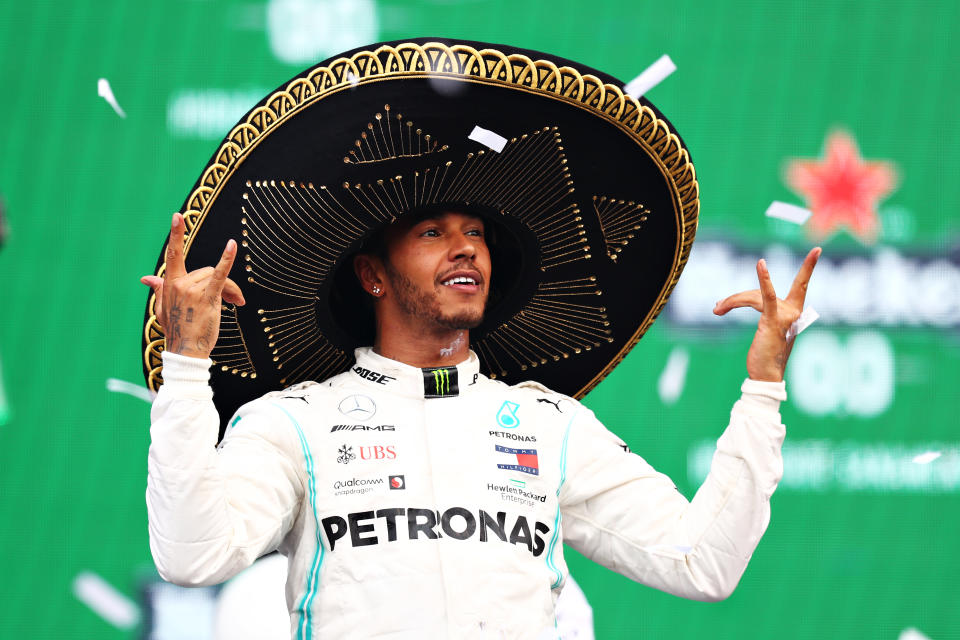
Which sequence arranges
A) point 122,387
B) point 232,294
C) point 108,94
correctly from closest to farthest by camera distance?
1. point 232,294
2. point 122,387
3. point 108,94

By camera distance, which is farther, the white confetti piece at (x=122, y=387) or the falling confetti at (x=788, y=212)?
the falling confetti at (x=788, y=212)

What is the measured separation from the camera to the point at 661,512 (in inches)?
78.3

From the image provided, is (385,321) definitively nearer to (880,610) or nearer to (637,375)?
(637,375)

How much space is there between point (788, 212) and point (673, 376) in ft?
1.64

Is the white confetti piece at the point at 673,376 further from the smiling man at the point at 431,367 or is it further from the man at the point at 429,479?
the man at the point at 429,479

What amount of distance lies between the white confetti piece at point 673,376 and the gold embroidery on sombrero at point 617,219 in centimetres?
74

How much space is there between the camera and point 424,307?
6.93ft

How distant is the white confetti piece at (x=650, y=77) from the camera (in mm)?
1947

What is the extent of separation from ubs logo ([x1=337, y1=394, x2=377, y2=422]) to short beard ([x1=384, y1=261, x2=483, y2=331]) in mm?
194

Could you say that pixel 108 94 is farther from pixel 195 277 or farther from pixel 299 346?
pixel 195 277

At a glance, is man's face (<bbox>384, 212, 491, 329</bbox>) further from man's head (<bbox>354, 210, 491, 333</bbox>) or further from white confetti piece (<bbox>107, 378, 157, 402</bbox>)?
white confetti piece (<bbox>107, 378, 157, 402</bbox>)

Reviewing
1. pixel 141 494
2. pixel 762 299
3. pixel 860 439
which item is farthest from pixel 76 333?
pixel 860 439

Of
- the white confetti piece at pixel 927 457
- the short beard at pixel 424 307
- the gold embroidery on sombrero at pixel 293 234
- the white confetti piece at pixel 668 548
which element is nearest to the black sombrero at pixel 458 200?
the gold embroidery on sombrero at pixel 293 234

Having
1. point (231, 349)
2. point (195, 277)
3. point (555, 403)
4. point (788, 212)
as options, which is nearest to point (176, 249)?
point (195, 277)
